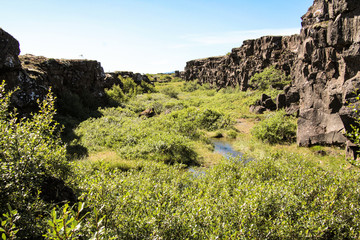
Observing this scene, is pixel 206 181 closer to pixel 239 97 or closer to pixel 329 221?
pixel 329 221

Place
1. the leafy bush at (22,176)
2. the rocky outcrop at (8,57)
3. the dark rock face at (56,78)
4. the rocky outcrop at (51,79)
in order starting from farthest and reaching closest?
the dark rock face at (56,78) < the rocky outcrop at (51,79) < the rocky outcrop at (8,57) < the leafy bush at (22,176)

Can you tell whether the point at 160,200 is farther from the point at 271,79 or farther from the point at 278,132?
the point at 271,79

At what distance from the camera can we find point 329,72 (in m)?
19.2

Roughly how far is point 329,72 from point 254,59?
4799 centimetres

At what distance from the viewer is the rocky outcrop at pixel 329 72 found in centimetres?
1516

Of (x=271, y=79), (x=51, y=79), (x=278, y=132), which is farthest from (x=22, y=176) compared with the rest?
(x=271, y=79)

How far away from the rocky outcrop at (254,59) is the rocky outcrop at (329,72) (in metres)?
31.9

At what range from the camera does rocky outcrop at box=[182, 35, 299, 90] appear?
53688 mm

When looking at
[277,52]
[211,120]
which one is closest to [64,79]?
[211,120]

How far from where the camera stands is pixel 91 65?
3866cm

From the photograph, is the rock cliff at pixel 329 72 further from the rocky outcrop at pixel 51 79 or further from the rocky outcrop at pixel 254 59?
the rocky outcrop at pixel 254 59

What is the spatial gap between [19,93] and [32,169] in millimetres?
16733

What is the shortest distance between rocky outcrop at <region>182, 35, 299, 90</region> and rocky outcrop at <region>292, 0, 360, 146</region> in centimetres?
3192

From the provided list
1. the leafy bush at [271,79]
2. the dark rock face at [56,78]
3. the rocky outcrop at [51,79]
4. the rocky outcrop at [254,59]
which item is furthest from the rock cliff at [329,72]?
the rocky outcrop at [254,59]
